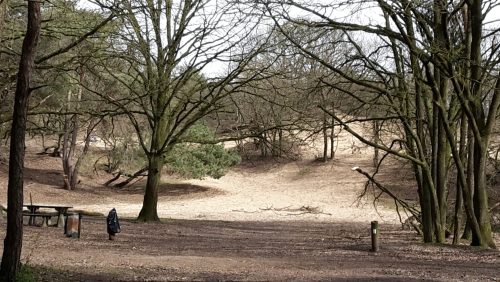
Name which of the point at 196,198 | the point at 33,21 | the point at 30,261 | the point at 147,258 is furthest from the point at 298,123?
the point at 196,198

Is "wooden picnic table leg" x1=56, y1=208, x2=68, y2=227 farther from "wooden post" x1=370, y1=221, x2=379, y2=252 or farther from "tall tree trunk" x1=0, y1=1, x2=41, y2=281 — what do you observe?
"tall tree trunk" x1=0, y1=1, x2=41, y2=281

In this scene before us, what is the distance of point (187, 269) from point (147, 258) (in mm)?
1394

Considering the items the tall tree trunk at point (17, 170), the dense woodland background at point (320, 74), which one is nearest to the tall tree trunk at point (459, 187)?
the dense woodland background at point (320, 74)

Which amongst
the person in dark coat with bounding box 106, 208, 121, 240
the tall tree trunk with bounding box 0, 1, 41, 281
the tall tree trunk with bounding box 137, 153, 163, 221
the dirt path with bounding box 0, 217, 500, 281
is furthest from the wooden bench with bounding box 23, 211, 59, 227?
the tall tree trunk with bounding box 0, 1, 41, 281

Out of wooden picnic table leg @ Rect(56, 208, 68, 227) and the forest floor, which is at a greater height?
wooden picnic table leg @ Rect(56, 208, 68, 227)

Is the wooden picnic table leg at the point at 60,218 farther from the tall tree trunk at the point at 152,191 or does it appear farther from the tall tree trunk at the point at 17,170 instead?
the tall tree trunk at the point at 17,170

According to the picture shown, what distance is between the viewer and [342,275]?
8586 mm

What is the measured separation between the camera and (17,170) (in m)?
6.26

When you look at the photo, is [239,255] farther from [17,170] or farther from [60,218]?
[60,218]

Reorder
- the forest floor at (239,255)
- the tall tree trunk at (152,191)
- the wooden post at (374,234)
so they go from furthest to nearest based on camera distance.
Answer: the tall tree trunk at (152,191)
the wooden post at (374,234)
the forest floor at (239,255)

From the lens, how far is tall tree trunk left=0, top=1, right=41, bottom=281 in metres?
6.16

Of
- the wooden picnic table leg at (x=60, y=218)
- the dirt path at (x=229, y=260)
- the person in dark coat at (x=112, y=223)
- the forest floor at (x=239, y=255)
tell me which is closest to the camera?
the dirt path at (x=229, y=260)

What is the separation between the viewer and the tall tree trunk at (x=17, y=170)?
616 centimetres

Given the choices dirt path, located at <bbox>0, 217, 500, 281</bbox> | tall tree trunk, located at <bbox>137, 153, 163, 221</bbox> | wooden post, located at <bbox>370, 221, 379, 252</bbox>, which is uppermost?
tall tree trunk, located at <bbox>137, 153, 163, 221</bbox>
